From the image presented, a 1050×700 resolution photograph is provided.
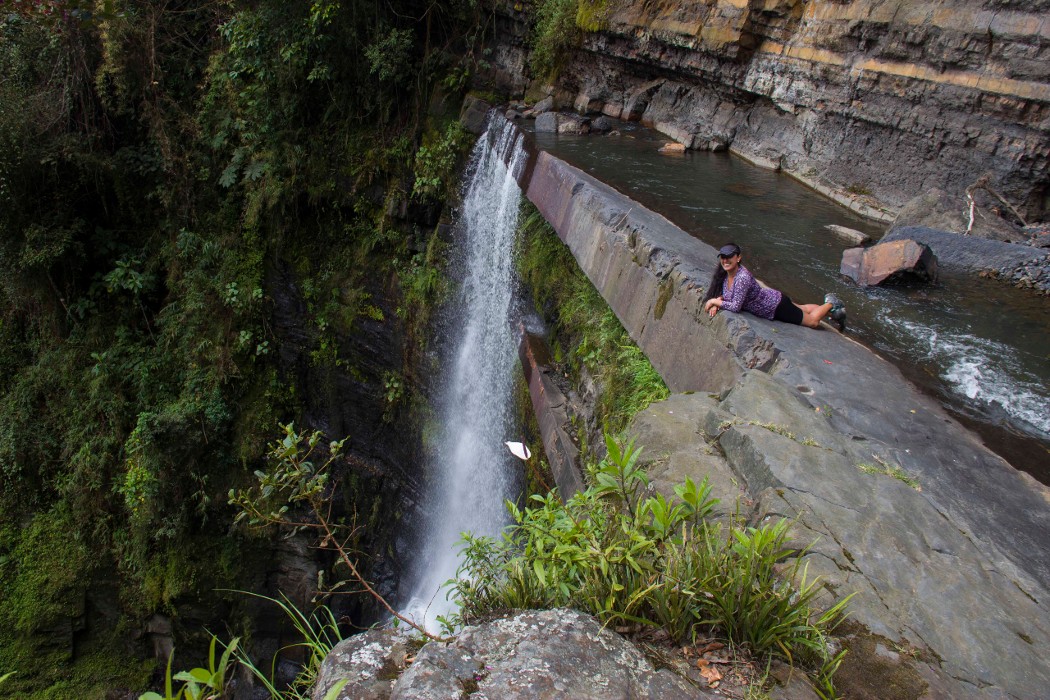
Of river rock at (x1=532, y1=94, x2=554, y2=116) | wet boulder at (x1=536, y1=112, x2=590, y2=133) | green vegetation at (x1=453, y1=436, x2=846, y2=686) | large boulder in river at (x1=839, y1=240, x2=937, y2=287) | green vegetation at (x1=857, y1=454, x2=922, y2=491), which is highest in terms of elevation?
river rock at (x1=532, y1=94, x2=554, y2=116)

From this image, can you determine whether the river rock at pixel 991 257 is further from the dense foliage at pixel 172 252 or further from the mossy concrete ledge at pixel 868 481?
the dense foliage at pixel 172 252

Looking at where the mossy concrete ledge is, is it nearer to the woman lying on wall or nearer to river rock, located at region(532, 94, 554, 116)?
the woman lying on wall

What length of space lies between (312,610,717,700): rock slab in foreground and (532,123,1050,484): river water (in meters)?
2.67

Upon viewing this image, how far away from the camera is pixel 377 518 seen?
886 cm

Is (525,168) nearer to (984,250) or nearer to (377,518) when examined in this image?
(984,250)

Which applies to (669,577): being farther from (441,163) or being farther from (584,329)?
(441,163)

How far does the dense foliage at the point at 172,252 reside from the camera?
8070mm

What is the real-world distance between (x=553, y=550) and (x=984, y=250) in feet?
17.5

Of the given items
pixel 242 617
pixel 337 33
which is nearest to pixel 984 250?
pixel 337 33

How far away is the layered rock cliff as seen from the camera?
563cm

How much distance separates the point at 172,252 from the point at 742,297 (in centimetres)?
857

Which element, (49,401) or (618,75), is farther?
(618,75)

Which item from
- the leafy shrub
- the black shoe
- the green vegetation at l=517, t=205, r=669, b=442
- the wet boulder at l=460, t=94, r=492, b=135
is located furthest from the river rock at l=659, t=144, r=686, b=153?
the black shoe

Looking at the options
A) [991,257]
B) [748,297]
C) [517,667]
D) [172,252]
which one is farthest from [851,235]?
[172,252]
